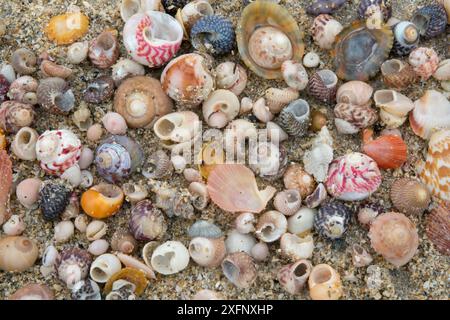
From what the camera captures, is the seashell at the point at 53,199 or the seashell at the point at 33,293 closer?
the seashell at the point at 33,293

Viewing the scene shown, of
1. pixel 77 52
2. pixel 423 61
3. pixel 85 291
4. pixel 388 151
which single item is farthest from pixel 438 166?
pixel 77 52

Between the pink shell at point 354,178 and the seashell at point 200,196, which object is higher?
the pink shell at point 354,178

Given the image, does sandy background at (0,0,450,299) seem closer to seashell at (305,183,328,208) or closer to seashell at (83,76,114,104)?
seashell at (83,76,114,104)

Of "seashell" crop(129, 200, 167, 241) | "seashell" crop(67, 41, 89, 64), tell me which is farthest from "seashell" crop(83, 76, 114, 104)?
"seashell" crop(129, 200, 167, 241)

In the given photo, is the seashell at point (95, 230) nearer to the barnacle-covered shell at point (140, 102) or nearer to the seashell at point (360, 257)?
the barnacle-covered shell at point (140, 102)

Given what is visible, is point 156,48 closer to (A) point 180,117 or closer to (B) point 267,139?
(A) point 180,117

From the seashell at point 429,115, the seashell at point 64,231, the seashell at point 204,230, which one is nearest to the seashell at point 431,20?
the seashell at point 429,115

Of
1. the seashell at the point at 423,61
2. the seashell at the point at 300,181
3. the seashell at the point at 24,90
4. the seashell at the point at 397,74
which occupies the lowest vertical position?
the seashell at the point at 300,181
